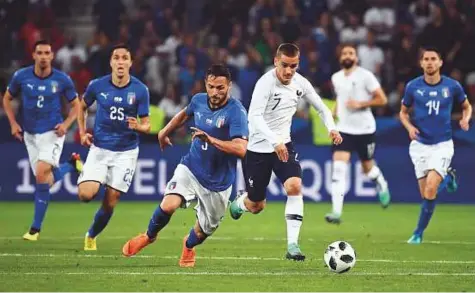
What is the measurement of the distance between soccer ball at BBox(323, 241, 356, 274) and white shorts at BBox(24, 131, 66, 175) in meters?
5.35

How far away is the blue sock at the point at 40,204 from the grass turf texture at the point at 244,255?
0.30 metres

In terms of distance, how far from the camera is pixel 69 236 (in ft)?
52.9

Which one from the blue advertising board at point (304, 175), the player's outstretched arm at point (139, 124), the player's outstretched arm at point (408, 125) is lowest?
the blue advertising board at point (304, 175)

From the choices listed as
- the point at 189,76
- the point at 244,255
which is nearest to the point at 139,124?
the point at 244,255

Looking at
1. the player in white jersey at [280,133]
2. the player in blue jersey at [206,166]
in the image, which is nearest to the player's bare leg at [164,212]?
the player in blue jersey at [206,166]

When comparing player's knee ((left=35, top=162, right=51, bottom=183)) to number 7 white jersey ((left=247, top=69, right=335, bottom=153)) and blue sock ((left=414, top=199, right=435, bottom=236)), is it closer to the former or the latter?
number 7 white jersey ((left=247, top=69, right=335, bottom=153))

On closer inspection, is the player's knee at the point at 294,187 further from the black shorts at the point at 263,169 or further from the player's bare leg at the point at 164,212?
the player's bare leg at the point at 164,212

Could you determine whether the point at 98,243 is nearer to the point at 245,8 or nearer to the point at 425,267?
the point at 425,267

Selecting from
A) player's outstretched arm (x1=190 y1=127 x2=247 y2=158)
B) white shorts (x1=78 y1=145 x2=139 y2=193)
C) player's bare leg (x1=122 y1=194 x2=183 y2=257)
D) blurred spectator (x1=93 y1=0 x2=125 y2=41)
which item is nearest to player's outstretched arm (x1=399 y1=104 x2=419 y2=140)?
white shorts (x1=78 y1=145 x2=139 y2=193)

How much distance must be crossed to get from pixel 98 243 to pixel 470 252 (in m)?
4.57

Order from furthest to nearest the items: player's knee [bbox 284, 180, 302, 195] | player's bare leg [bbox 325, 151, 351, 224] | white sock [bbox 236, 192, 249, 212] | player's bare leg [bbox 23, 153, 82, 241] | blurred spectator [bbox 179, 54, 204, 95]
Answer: blurred spectator [bbox 179, 54, 204, 95]
player's bare leg [bbox 325, 151, 351, 224]
player's bare leg [bbox 23, 153, 82, 241]
white sock [bbox 236, 192, 249, 212]
player's knee [bbox 284, 180, 302, 195]

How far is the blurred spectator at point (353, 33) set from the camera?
2439 cm

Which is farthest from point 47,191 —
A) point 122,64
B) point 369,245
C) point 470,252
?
point 470,252

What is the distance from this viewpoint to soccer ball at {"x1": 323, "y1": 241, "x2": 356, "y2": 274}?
11.6 m
